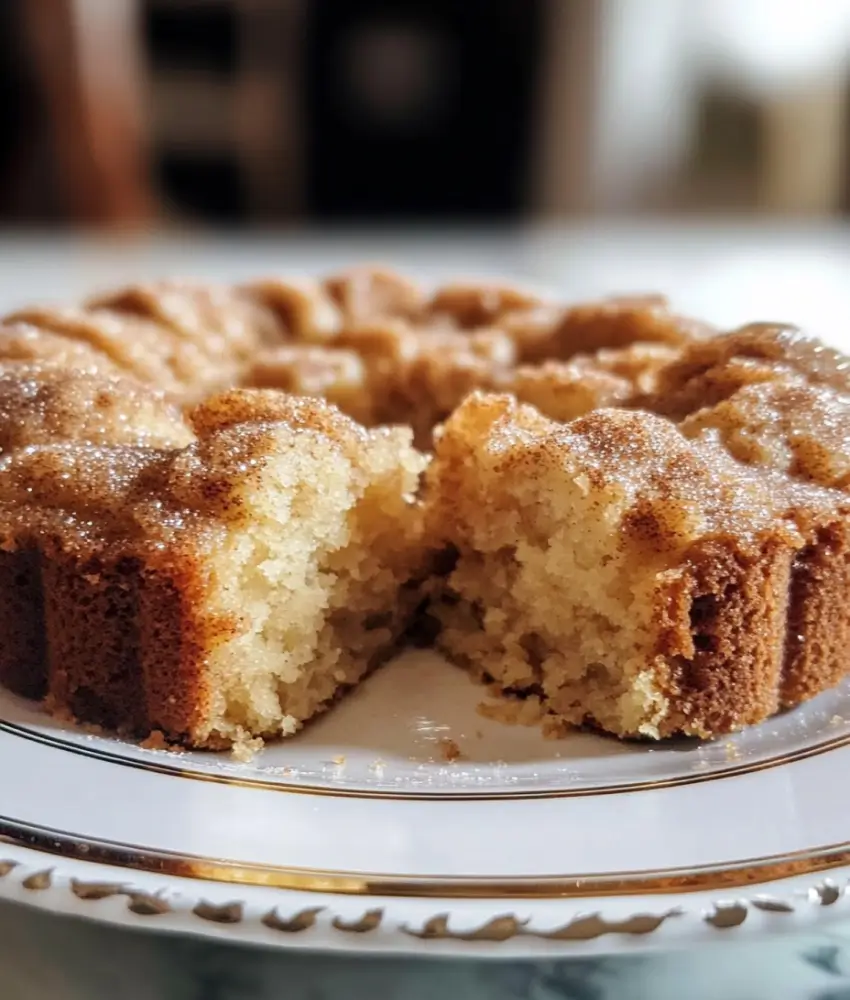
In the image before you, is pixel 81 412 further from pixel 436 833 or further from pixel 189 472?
pixel 436 833

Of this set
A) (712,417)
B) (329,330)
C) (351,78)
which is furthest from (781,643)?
(351,78)

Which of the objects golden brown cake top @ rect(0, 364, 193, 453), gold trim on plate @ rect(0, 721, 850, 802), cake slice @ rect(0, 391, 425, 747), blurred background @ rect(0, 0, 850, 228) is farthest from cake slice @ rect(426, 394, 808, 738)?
blurred background @ rect(0, 0, 850, 228)

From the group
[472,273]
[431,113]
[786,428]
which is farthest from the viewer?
[431,113]

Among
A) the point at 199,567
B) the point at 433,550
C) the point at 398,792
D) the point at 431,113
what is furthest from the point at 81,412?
the point at 431,113

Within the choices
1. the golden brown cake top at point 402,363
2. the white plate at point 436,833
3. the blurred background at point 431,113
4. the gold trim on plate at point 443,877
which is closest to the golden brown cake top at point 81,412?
the golden brown cake top at point 402,363

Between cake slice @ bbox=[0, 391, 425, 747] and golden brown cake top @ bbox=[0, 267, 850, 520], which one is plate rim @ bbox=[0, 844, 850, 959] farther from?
golden brown cake top @ bbox=[0, 267, 850, 520]

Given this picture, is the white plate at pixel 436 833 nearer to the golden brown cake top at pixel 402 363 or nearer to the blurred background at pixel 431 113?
the golden brown cake top at pixel 402 363

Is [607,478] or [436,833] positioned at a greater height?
[607,478]
